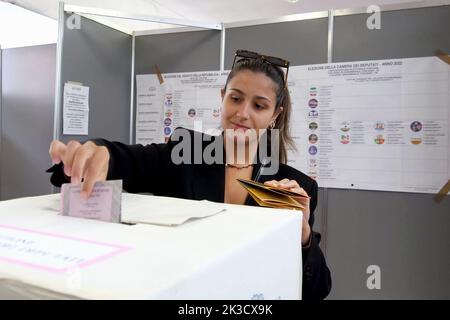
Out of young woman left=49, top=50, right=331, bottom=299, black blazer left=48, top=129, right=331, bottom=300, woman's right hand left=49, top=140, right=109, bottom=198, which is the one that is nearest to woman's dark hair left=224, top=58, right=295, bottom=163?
young woman left=49, top=50, right=331, bottom=299

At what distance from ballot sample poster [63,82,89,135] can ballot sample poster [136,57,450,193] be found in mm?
724

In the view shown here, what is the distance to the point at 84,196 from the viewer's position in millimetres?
402

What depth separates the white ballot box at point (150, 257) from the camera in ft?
0.71

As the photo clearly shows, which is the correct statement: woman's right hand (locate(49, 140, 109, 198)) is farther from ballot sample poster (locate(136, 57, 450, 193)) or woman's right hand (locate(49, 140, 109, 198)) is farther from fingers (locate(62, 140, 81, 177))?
ballot sample poster (locate(136, 57, 450, 193))

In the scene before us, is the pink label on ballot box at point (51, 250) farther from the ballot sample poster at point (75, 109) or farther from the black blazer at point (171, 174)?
the ballot sample poster at point (75, 109)

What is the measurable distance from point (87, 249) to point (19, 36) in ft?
13.0

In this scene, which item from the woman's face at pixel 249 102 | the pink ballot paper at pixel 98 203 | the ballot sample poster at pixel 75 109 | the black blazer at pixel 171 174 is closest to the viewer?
the pink ballot paper at pixel 98 203

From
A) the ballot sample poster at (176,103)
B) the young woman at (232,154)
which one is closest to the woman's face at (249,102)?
the young woman at (232,154)

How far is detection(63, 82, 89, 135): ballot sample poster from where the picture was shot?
5.88 ft

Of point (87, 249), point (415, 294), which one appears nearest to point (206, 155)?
point (87, 249)

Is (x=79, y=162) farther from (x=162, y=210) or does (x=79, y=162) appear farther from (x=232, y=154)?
(x=232, y=154)

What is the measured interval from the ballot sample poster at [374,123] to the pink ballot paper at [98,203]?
152cm

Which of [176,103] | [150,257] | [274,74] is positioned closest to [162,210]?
[150,257]
